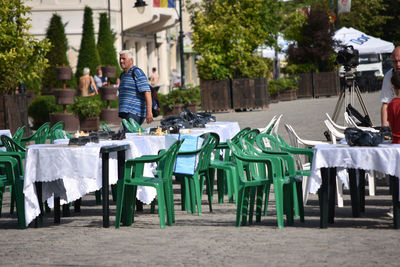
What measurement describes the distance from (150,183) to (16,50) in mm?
12960

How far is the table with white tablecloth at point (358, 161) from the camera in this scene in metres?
8.82

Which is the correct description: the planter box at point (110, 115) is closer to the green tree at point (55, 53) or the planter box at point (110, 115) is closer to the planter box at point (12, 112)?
the planter box at point (12, 112)

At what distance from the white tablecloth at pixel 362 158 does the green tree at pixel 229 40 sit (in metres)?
26.6

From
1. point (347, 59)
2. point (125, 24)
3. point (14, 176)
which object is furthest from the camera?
point (125, 24)

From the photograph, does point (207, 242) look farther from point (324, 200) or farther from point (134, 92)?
point (134, 92)

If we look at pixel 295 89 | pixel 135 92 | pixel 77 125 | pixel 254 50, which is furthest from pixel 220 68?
pixel 135 92

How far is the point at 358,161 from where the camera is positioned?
8906 millimetres

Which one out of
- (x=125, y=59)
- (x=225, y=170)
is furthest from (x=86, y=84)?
(x=225, y=170)

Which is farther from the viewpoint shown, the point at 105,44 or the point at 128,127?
the point at 105,44

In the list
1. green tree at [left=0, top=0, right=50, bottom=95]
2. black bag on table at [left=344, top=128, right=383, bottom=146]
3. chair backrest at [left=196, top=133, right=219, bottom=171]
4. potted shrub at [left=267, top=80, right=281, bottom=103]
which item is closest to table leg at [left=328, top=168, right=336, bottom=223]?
black bag on table at [left=344, top=128, right=383, bottom=146]

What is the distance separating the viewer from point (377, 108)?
32.7 m

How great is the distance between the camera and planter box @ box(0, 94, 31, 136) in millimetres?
22078

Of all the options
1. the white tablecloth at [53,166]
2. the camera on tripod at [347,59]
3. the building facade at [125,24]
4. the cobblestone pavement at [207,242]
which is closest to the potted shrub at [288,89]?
the building facade at [125,24]

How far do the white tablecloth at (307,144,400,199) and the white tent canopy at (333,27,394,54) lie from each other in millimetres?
38003
